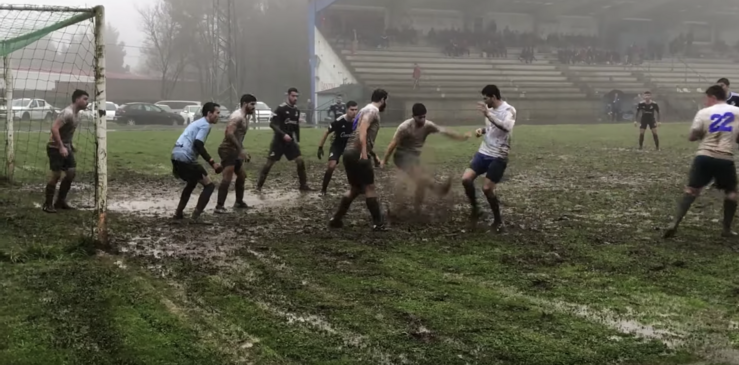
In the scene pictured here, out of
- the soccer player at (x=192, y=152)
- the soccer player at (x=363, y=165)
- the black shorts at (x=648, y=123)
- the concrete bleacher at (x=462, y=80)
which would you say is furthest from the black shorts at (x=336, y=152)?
the concrete bleacher at (x=462, y=80)

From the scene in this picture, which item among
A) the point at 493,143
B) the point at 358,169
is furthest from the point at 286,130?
the point at 493,143

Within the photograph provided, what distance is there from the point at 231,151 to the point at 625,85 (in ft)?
142

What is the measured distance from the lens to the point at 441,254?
6859 mm

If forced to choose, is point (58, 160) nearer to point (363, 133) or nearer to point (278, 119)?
point (278, 119)

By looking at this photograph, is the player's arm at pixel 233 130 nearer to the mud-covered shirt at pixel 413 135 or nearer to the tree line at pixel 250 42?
the mud-covered shirt at pixel 413 135

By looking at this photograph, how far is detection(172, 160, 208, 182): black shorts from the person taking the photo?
8.29 meters

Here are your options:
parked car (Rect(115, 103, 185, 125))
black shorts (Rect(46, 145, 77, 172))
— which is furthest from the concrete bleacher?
black shorts (Rect(46, 145, 77, 172))

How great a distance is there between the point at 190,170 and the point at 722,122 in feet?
20.1

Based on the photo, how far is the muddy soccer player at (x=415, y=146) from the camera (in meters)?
8.69

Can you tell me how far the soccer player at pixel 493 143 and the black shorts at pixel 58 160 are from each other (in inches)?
204

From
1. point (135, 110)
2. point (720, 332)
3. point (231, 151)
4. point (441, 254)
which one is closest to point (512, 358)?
point (720, 332)

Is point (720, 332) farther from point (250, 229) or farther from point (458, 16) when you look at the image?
point (458, 16)

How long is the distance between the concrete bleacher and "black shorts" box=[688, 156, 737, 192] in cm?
3248

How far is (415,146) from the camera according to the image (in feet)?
28.9
